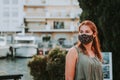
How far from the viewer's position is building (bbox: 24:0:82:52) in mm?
72062

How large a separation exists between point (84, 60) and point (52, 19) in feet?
222

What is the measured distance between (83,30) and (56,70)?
26.1ft

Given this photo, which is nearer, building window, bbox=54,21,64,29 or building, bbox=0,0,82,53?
building, bbox=0,0,82,53

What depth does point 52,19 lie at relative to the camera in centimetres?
7256

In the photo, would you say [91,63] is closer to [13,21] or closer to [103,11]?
[103,11]

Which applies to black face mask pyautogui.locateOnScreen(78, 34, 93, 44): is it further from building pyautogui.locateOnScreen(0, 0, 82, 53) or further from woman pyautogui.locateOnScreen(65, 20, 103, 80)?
building pyautogui.locateOnScreen(0, 0, 82, 53)

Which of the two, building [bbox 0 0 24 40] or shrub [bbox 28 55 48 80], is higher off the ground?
building [bbox 0 0 24 40]

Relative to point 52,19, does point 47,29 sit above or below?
below

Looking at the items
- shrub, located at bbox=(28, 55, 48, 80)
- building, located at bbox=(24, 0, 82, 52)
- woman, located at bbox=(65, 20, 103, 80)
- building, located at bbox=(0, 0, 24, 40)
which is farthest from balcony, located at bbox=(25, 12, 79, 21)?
woman, located at bbox=(65, 20, 103, 80)

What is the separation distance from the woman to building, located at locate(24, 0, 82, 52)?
217ft

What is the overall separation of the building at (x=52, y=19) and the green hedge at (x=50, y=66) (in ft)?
186

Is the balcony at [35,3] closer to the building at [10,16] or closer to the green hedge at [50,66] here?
the building at [10,16]

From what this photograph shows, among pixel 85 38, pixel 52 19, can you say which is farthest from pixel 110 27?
pixel 52 19

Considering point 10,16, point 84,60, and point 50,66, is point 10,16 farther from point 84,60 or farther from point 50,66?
point 84,60
